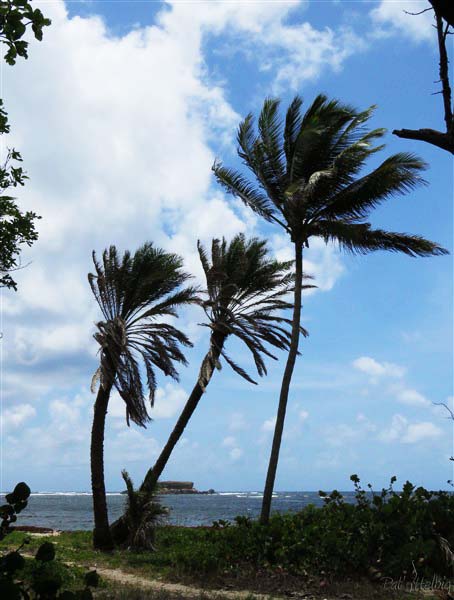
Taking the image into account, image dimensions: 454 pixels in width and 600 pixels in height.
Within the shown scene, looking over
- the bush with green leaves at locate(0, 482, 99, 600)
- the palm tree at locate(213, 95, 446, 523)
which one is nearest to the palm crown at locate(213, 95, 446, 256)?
the palm tree at locate(213, 95, 446, 523)

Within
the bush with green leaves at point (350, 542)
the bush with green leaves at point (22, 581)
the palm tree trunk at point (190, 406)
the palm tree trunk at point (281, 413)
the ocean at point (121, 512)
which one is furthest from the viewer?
the ocean at point (121, 512)

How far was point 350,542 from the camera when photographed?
11797 millimetres

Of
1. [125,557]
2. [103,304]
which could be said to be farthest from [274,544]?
[103,304]

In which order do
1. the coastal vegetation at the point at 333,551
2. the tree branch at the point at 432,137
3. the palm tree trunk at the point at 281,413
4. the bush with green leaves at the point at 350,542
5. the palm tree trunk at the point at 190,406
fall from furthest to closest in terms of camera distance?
the palm tree trunk at the point at 190,406 → the palm tree trunk at the point at 281,413 → the bush with green leaves at the point at 350,542 → the coastal vegetation at the point at 333,551 → the tree branch at the point at 432,137

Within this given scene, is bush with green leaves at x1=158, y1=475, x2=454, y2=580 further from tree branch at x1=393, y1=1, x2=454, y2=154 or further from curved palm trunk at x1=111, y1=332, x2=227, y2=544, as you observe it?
tree branch at x1=393, y1=1, x2=454, y2=154

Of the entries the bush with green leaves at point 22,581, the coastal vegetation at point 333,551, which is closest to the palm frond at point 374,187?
the coastal vegetation at point 333,551

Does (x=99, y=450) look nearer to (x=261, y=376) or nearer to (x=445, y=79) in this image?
(x=261, y=376)

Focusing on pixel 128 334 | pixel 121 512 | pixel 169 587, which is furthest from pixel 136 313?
pixel 121 512

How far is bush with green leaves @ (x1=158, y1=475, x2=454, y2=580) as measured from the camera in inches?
455

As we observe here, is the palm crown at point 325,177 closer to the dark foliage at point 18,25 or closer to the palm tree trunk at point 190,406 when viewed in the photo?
the palm tree trunk at point 190,406

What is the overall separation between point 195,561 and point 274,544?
168 cm

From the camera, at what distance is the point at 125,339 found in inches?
737

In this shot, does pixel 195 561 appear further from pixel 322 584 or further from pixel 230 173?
pixel 230 173

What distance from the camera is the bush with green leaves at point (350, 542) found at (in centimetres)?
1156
